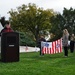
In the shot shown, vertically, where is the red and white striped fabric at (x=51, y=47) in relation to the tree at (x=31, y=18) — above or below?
below

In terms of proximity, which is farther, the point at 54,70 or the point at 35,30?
the point at 35,30

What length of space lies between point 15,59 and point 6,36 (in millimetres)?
1154

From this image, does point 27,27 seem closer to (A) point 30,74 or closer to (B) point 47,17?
(B) point 47,17

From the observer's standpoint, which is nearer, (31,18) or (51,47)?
(51,47)

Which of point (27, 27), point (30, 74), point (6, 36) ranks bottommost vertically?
point (30, 74)

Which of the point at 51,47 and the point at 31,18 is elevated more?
the point at 31,18

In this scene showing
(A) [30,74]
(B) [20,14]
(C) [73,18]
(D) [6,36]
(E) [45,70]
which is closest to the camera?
(A) [30,74]

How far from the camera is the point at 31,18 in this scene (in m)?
82.6

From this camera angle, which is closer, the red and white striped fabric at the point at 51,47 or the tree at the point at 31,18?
the red and white striped fabric at the point at 51,47

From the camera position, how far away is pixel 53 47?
939 inches

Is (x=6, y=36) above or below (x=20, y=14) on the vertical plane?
below

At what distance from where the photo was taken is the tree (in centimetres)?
8269

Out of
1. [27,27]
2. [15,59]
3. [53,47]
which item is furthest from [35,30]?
[15,59]

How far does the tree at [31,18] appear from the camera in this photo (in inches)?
3255
